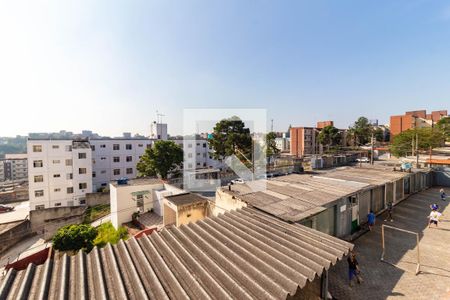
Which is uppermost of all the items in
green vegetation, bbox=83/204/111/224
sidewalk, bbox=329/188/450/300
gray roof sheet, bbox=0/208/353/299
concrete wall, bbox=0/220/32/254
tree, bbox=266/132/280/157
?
tree, bbox=266/132/280/157

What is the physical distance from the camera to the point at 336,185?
40.4 feet

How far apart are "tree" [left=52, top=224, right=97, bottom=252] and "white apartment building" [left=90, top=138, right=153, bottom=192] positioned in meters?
22.1

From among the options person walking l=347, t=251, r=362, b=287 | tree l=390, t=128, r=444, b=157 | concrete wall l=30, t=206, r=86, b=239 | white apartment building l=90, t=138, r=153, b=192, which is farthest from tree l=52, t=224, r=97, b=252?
tree l=390, t=128, r=444, b=157

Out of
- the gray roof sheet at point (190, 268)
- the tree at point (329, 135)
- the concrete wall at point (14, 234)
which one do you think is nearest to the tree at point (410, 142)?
the tree at point (329, 135)

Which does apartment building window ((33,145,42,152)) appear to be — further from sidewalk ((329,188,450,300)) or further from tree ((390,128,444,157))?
tree ((390,128,444,157))

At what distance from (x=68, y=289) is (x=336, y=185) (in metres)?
12.7

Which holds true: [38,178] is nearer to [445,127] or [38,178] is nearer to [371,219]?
[371,219]

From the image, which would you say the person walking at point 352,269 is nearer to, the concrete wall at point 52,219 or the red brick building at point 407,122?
the concrete wall at point 52,219

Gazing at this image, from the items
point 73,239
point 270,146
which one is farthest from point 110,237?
point 270,146

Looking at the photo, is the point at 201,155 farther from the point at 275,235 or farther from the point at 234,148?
the point at 275,235

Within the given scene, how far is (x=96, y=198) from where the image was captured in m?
27.9

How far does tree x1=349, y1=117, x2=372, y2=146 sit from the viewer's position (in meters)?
58.6

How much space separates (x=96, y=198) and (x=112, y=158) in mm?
11402

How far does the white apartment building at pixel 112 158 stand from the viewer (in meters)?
36.5
